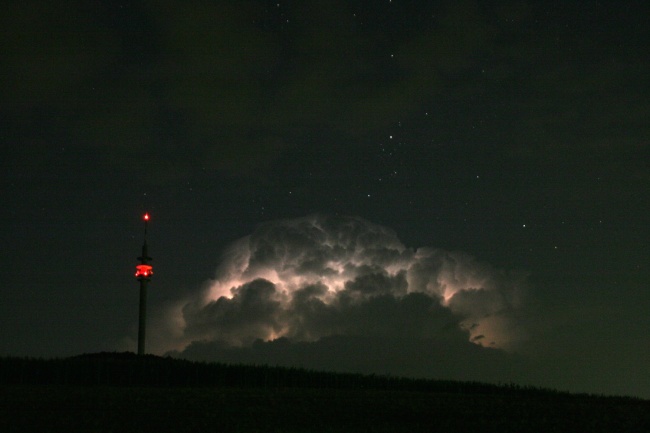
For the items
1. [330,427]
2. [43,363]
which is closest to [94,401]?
[330,427]

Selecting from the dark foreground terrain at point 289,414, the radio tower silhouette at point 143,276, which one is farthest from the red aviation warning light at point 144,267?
the dark foreground terrain at point 289,414

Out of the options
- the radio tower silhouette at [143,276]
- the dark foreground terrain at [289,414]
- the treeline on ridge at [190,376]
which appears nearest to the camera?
the dark foreground terrain at [289,414]

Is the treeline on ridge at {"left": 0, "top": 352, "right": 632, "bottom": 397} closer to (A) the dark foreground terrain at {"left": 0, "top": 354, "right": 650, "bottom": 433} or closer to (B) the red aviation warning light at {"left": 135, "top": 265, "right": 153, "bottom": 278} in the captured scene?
(A) the dark foreground terrain at {"left": 0, "top": 354, "right": 650, "bottom": 433}

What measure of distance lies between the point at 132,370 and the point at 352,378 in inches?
727

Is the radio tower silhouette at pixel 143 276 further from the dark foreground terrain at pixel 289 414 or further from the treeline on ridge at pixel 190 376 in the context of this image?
the dark foreground terrain at pixel 289 414

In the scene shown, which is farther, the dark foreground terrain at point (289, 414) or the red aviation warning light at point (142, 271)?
the red aviation warning light at point (142, 271)

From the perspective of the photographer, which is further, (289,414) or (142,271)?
(142,271)

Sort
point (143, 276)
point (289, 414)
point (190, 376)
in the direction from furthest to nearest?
1. point (143, 276)
2. point (190, 376)
3. point (289, 414)

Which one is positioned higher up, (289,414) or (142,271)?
(142,271)

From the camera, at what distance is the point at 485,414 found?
29.8 metres

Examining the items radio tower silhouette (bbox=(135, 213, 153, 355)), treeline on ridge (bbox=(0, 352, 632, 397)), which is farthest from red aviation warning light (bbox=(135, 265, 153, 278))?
treeline on ridge (bbox=(0, 352, 632, 397))

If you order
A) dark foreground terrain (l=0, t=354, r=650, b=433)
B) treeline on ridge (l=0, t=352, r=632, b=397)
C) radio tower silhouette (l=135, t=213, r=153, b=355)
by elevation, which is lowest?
dark foreground terrain (l=0, t=354, r=650, b=433)

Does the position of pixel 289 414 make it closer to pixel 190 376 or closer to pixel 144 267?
pixel 190 376

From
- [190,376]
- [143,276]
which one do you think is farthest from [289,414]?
[143,276]
